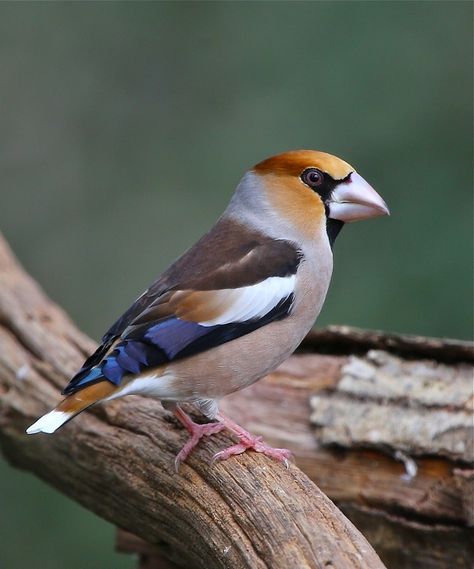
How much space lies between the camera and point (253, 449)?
11.4ft

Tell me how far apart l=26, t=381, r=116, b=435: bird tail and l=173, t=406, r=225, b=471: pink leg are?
0.39 m

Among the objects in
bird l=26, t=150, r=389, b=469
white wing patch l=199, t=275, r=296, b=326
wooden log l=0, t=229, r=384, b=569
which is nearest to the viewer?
wooden log l=0, t=229, r=384, b=569

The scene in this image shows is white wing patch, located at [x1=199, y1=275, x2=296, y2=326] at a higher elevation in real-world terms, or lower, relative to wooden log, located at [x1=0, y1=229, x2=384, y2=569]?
higher

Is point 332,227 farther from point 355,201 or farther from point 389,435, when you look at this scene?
point 389,435

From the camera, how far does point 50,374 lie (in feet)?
14.6

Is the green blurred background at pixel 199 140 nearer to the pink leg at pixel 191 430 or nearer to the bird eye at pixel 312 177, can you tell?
the bird eye at pixel 312 177

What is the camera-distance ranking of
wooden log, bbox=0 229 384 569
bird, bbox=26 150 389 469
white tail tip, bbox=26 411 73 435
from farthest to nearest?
1. bird, bbox=26 150 389 469
2. white tail tip, bbox=26 411 73 435
3. wooden log, bbox=0 229 384 569

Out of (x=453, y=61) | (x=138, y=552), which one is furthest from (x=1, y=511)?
(x=453, y=61)

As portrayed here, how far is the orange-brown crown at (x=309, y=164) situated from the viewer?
3.72 meters

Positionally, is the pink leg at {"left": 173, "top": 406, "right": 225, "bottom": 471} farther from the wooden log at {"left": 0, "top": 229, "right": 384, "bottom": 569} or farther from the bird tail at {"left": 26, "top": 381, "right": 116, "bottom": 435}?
the bird tail at {"left": 26, "top": 381, "right": 116, "bottom": 435}

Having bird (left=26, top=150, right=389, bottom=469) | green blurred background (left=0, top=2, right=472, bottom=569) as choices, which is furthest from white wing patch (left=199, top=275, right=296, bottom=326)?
green blurred background (left=0, top=2, right=472, bottom=569)

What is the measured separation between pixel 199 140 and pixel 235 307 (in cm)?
478

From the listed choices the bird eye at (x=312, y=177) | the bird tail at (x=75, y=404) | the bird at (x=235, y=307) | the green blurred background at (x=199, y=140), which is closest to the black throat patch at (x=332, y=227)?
the bird at (x=235, y=307)

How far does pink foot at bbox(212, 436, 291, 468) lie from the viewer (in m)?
3.40
